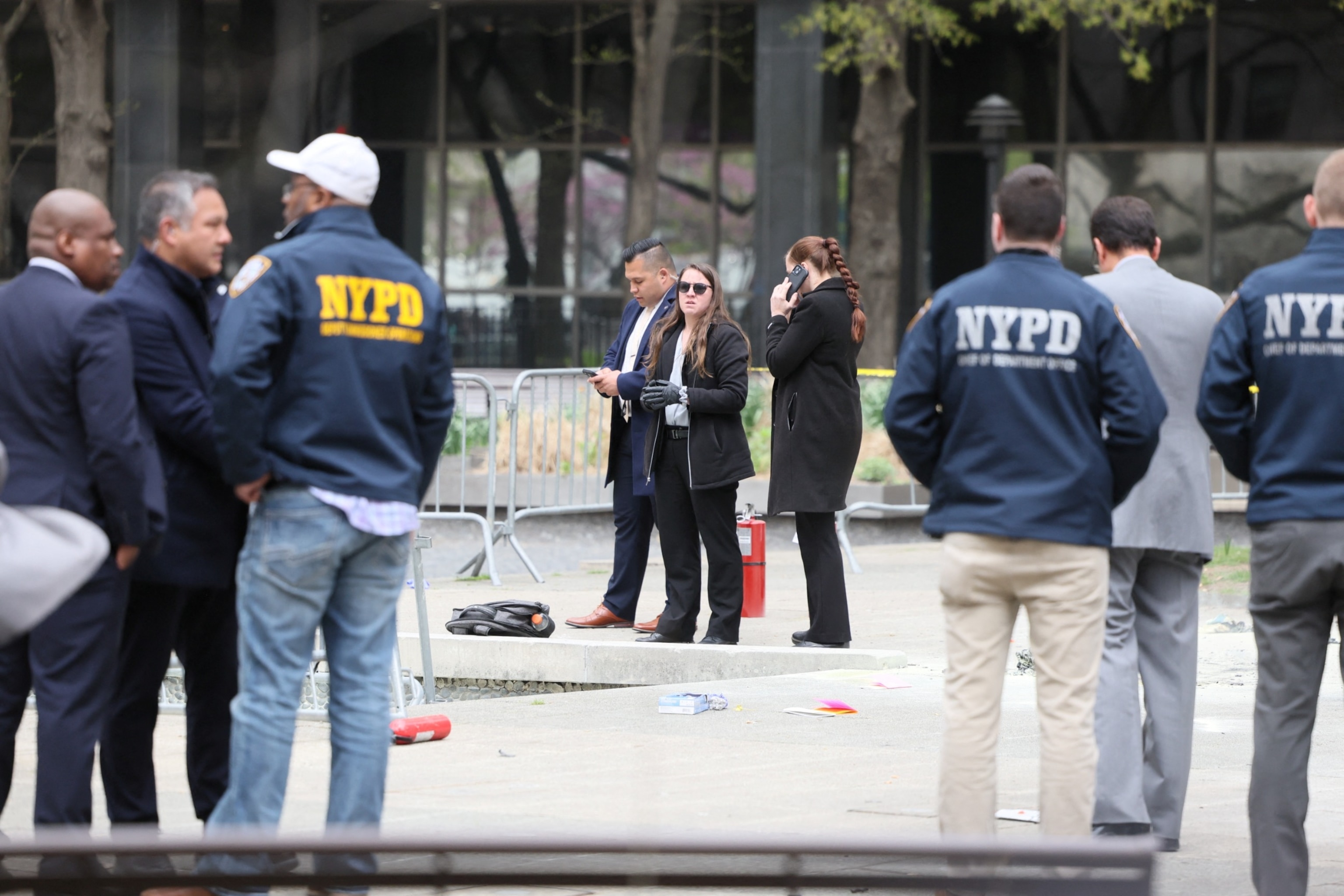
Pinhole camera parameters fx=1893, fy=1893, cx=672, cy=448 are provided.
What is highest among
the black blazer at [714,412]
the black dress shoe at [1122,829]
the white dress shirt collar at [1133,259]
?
the white dress shirt collar at [1133,259]

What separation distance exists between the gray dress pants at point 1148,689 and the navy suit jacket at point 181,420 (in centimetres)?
251

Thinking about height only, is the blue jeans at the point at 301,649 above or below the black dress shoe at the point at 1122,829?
above

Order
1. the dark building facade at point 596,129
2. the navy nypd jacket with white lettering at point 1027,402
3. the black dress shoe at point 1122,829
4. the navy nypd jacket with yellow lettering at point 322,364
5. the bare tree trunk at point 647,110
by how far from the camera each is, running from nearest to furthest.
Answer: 1. the navy nypd jacket with yellow lettering at point 322,364
2. the navy nypd jacket with white lettering at point 1027,402
3. the black dress shoe at point 1122,829
4. the bare tree trunk at point 647,110
5. the dark building facade at point 596,129

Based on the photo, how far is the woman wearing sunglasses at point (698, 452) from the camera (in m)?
9.32

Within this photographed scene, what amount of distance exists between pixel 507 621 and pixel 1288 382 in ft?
17.8

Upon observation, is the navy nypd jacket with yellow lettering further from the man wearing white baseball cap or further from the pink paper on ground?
the pink paper on ground

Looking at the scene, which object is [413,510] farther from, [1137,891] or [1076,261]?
[1076,261]

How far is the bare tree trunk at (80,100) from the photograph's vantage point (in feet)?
71.3

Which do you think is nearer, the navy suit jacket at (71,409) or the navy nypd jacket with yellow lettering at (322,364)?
the navy nypd jacket with yellow lettering at (322,364)

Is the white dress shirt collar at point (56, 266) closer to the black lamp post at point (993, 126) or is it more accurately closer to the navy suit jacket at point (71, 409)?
the navy suit jacket at point (71, 409)

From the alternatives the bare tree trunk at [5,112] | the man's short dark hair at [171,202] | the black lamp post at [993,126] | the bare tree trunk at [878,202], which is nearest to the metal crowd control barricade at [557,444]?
the black lamp post at [993,126]

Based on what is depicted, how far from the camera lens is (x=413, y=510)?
16.0 feet

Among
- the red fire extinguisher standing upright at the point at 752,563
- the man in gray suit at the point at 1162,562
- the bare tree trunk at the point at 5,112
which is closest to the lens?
the man in gray suit at the point at 1162,562

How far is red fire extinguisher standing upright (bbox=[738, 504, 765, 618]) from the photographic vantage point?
34.3 feet
